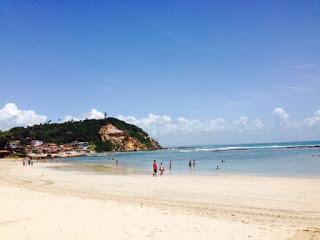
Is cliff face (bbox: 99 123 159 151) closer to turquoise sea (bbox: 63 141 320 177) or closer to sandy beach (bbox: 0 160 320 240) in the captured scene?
turquoise sea (bbox: 63 141 320 177)

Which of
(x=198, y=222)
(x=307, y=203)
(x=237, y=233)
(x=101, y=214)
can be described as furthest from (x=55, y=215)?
(x=307, y=203)

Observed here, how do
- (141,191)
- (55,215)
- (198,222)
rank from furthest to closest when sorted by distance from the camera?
(141,191) → (55,215) → (198,222)

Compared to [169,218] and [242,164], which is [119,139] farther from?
[169,218]

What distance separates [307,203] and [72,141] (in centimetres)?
17797

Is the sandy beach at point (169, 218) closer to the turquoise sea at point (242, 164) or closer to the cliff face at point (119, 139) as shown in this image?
the turquoise sea at point (242, 164)

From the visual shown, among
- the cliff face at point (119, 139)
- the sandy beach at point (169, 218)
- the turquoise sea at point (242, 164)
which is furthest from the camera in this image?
the cliff face at point (119, 139)

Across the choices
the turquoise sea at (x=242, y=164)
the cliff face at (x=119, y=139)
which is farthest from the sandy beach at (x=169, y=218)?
the cliff face at (x=119, y=139)

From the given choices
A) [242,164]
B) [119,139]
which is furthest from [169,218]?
[119,139]

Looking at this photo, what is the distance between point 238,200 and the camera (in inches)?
808

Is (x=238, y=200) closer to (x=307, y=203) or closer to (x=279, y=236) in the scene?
(x=307, y=203)

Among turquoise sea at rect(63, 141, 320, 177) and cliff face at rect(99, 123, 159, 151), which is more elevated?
cliff face at rect(99, 123, 159, 151)

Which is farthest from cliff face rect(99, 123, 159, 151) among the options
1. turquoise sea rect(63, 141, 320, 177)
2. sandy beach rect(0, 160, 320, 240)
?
sandy beach rect(0, 160, 320, 240)

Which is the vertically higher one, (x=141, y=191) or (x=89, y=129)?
(x=89, y=129)

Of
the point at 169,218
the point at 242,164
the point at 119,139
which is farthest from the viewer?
the point at 119,139
